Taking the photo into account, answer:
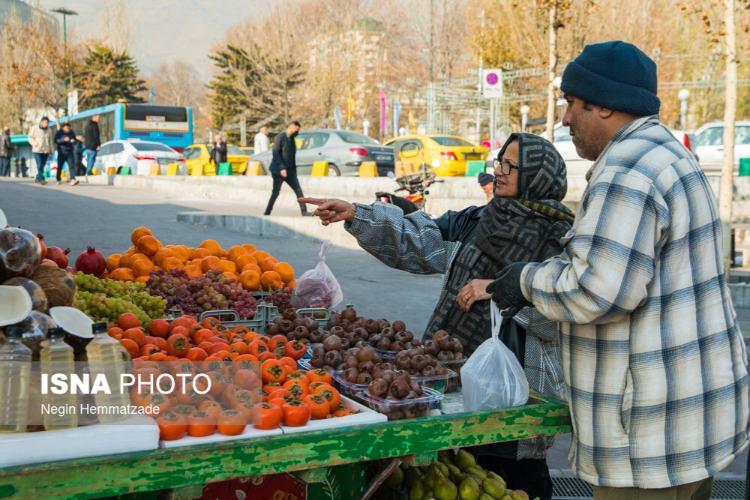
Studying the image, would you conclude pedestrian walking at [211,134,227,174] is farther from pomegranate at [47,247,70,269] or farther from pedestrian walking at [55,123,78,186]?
pomegranate at [47,247,70,269]

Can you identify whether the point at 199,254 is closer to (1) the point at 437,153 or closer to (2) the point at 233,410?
(2) the point at 233,410

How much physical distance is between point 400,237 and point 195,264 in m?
1.78

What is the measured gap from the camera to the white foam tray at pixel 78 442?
1.90 m

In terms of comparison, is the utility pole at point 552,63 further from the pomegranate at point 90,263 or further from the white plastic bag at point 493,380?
the white plastic bag at point 493,380

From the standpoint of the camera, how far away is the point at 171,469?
80.0 inches

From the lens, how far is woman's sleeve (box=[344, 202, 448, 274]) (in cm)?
339

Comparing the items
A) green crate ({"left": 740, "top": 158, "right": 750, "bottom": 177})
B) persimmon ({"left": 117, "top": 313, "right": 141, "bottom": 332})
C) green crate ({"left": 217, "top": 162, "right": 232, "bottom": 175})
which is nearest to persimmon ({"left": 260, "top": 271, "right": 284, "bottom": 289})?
persimmon ({"left": 117, "top": 313, "right": 141, "bottom": 332})

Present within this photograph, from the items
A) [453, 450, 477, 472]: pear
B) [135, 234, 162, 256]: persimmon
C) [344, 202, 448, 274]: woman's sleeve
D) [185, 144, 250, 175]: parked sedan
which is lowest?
[453, 450, 477, 472]: pear

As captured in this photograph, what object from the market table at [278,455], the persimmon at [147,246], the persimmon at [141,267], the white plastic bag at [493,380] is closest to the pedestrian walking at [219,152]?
the persimmon at [147,246]

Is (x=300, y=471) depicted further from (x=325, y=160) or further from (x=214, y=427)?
(x=325, y=160)

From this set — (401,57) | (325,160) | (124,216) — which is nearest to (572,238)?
(124,216)

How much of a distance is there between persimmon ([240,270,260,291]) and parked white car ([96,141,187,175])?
25075 mm

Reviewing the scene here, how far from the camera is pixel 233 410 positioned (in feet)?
7.29

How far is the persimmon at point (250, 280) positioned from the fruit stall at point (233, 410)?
1.09 metres
